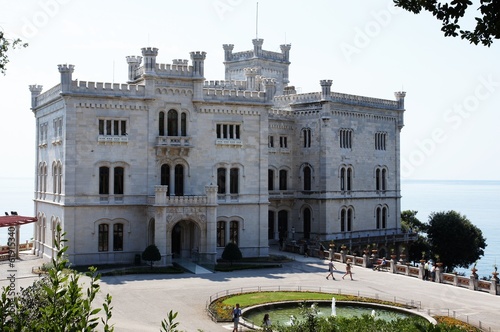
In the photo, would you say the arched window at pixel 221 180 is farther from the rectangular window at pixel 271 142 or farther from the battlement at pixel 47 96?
the battlement at pixel 47 96

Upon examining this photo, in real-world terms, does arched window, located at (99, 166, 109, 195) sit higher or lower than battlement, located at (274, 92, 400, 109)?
lower

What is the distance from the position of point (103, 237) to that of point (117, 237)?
111cm

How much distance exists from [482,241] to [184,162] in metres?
39.6

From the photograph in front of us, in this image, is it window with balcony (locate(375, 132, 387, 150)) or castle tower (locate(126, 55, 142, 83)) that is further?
window with balcony (locate(375, 132, 387, 150))

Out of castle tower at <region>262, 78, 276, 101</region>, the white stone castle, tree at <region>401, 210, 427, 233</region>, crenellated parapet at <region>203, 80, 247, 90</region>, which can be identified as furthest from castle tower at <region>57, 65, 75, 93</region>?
tree at <region>401, 210, 427, 233</region>

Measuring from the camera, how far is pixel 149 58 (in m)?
49.8

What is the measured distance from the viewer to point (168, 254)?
48031mm

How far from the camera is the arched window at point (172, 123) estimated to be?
51375mm

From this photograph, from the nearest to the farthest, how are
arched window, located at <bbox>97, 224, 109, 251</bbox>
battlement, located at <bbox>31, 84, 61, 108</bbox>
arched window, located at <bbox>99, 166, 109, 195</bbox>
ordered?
arched window, located at <bbox>97, 224, 109, 251</bbox> < arched window, located at <bbox>99, 166, 109, 195</bbox> < battlement, located at <bbox>31, 84, 61, 108</bbox>

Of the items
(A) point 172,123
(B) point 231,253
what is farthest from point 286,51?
(B) point 231,253

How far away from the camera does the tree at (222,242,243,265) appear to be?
4947 cm

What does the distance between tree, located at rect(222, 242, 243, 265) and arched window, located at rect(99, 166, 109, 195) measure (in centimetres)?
1045

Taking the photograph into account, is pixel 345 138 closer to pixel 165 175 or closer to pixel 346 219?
pixel 346 219

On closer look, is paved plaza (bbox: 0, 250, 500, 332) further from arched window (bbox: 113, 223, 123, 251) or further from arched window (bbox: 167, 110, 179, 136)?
arched window (bbox: 167, 110, 179, 136)
